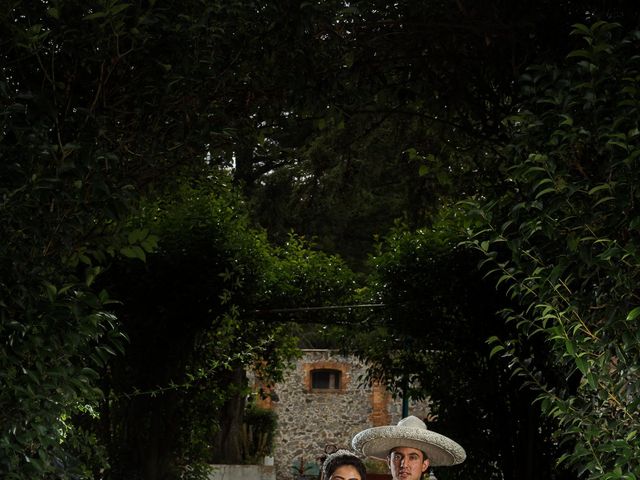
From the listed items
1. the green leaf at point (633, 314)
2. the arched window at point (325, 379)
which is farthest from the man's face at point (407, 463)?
the arched window at point (325, 379)

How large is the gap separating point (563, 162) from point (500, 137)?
1351mm

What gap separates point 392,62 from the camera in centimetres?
611

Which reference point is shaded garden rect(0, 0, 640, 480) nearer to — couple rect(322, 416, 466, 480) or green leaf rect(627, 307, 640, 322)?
green leaf rect(627, 307, 640, 322)

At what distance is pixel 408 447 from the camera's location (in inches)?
199

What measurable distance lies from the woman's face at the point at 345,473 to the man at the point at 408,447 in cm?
54

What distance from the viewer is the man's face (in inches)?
196

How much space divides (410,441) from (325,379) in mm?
22267

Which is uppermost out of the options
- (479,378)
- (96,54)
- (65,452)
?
(96,54)

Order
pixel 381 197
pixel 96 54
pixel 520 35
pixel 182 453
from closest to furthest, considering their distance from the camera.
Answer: pixel 96 54
pixel 520 35
pixel 182 453
pixel 381 197

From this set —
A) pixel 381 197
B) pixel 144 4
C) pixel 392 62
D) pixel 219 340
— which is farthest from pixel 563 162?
pixel 381 197

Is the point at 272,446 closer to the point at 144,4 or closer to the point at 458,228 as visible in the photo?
the point at 458,228

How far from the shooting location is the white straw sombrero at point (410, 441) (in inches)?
199

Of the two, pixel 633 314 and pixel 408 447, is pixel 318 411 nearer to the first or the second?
pixel 408 447

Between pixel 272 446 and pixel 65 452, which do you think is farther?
pixel 272 446
